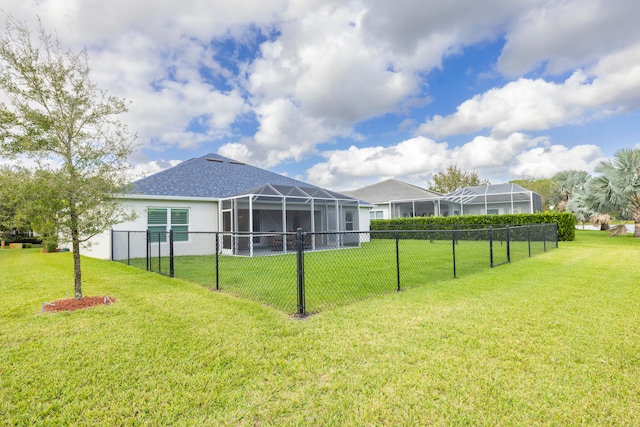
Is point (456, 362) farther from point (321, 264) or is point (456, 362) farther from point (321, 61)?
point (321, 61)

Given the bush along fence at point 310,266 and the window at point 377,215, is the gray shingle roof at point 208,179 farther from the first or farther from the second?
the window at point 377,215

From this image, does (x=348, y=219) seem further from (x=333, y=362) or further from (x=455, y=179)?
(x=455, y=179)

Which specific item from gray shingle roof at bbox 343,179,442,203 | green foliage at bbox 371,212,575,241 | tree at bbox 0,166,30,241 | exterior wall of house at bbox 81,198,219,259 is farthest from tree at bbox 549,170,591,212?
tree at bbox 0,166,30,241

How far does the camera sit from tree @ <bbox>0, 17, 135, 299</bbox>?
5191 millimetres

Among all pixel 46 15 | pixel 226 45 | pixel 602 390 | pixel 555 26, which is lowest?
pixel 602 390

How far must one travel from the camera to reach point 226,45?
13.0 metres

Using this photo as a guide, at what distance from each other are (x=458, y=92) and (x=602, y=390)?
62.4 feet

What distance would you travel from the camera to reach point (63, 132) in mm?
5598

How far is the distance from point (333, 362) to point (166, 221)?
12497 millimetres

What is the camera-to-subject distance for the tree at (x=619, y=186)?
16422mm

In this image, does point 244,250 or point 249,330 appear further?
point 244,250

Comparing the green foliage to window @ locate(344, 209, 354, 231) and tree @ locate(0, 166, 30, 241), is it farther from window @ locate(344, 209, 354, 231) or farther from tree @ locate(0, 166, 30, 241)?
tree @ locate(0, 166, 30, 241)

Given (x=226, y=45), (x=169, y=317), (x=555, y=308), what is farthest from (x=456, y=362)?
(x=226, y=45)

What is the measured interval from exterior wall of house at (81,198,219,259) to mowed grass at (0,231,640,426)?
7659 millimetres
